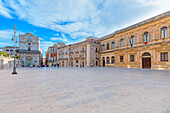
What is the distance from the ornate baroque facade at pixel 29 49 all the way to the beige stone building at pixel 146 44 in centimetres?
3512

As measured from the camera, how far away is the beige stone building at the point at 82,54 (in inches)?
1206

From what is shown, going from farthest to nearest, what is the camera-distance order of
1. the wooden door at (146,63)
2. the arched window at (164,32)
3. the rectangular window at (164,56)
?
the wooden door at (146,63) < the arched window at (164,32) < the rectangular window at (164,56)

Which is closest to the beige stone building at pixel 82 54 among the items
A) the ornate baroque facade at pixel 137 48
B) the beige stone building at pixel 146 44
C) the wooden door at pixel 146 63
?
the ornate baroque facade at pixel 137 48

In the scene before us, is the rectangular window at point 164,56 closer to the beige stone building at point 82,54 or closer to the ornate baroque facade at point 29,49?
the beige stone building at point 82,54

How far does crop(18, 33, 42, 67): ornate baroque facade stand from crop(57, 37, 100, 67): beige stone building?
1265 centimetres

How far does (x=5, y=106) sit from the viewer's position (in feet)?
8.58

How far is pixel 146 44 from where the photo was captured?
722 inches

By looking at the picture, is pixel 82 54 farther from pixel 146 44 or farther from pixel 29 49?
pixel 29 49

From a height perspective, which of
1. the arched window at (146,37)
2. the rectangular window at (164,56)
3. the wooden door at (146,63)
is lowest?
the wooden door at (146,63)

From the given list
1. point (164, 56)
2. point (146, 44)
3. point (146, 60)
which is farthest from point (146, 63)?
point (146, 44)

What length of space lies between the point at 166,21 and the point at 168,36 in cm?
283

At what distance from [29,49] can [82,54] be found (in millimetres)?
26037

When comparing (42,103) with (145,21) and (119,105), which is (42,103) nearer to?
(119,105)

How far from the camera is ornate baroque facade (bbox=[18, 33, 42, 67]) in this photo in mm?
38031
